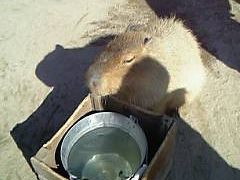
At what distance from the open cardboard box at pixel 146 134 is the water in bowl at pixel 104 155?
0.12 meters

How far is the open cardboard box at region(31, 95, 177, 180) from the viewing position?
277 cm

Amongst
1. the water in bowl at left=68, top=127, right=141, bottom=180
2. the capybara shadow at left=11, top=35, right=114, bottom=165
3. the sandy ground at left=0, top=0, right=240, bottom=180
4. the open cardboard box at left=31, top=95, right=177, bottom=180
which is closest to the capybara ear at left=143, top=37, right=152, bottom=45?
the open cardboard box at left=31, top=95, right=177, bottom=180

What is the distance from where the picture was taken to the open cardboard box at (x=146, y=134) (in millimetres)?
2770

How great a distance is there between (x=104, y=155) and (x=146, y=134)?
0.33 m

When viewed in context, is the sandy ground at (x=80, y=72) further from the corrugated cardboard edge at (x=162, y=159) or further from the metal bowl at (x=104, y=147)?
the metal bowl at (x=104, y=147)

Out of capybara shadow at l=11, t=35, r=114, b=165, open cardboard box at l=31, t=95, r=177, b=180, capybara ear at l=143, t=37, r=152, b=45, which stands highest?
capybara ear at l=143, t=37, r=152, b=45

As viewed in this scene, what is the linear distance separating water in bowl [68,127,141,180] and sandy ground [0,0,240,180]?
50 centimetres

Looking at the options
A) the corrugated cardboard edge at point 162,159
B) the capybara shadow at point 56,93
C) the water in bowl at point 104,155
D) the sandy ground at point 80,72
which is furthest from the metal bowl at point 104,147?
the capybara shadow at point 56,93

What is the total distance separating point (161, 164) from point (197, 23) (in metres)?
1.86

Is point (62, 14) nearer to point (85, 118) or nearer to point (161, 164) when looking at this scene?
point (85, 118)

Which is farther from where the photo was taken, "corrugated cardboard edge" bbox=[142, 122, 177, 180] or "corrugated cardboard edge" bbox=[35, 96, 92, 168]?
"corrugated cardboard edge" bbox=[35, 96, 92, 168]

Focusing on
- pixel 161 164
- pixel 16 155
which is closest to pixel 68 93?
pixel 16 155

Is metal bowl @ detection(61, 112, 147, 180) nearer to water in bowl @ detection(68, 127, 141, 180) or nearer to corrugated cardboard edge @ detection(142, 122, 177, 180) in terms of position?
water in bowl @ detection(68, 127, 141, 180)

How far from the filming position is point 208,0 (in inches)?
180
